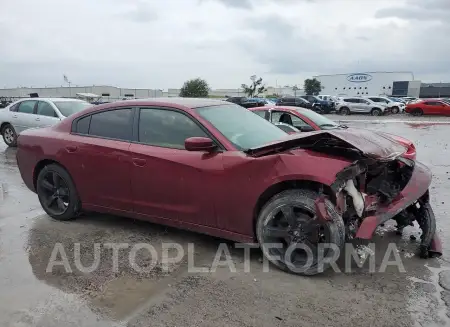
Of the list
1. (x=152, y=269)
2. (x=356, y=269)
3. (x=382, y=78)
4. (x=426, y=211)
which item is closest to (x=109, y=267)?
(x=152, y=269)

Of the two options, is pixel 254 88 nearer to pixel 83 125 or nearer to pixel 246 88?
pixel 246 88

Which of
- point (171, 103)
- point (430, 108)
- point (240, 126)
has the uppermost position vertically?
point (171, 103)

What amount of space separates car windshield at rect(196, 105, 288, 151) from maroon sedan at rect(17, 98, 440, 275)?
2cm

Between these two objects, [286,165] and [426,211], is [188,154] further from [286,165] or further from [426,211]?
[426,211]

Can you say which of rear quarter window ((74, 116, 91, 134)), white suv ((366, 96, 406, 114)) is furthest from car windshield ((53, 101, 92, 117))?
white suv ((366, 96, 406, 114))

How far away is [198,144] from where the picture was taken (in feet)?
12.1

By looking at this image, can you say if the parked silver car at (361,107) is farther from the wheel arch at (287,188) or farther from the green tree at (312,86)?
the green tree at (312,86)

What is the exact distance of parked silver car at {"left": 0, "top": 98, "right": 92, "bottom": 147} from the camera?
11.3 metres

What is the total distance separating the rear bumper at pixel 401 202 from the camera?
3358 mm

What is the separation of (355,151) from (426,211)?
122 cm

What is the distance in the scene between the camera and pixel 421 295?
10.5ft

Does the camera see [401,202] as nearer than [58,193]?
Yes

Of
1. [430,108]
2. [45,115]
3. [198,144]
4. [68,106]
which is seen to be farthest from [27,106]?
[430,108]

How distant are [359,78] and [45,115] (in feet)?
324
